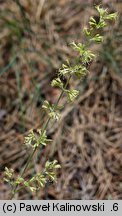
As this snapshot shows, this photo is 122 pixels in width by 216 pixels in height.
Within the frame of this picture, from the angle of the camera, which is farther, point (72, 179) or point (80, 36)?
point (80, 36)

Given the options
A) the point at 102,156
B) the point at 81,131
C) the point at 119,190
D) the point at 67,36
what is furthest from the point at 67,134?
the point at 67,36

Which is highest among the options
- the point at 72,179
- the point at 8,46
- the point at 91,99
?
the point at 8,46

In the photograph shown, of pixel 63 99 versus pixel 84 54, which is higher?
pixel 63 99

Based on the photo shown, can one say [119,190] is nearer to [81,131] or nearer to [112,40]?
[81,131]

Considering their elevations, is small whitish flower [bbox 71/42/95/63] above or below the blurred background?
→ below

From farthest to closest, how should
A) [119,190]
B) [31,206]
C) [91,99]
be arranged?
[91,99] → [119,190] → [31,206]

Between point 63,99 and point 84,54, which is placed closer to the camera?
point 84,54

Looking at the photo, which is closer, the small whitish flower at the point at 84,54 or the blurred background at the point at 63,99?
the small whitish flower at the point at 84,54

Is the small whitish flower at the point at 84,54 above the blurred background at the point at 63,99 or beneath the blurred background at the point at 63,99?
beneath
